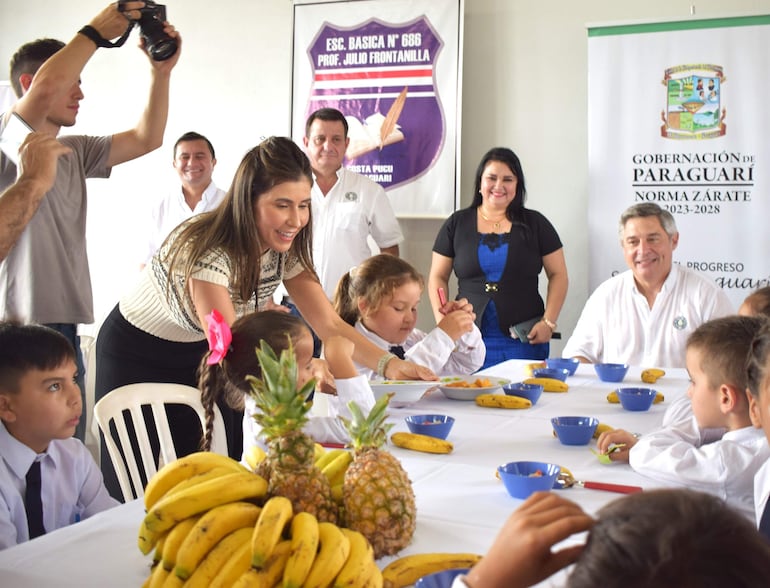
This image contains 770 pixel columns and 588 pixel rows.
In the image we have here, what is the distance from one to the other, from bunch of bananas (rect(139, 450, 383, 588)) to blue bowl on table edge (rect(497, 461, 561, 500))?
48 centimetres

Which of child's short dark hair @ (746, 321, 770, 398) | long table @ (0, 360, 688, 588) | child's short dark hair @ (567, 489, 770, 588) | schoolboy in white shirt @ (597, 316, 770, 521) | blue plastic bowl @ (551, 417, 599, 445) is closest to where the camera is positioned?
child's short dark hair @ (567, 489, 770, 588)

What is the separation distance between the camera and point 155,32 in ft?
8.49

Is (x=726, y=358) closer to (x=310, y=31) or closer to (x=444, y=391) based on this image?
(x=444, y=391)

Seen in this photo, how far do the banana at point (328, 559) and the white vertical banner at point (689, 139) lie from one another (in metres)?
3.77

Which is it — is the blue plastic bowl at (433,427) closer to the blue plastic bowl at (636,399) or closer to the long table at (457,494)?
the long table at (457,494)

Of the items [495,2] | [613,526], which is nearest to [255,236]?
[613,526]

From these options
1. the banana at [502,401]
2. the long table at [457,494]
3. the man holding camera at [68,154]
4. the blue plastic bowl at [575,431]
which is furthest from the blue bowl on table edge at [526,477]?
the man holding camera at [68,154]

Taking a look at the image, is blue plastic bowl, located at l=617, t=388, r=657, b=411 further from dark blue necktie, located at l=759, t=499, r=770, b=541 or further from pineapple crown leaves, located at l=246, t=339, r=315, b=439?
pineapple crown leaves, located at l=246, t=339, r=315, b=439

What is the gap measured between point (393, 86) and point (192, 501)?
441 cm

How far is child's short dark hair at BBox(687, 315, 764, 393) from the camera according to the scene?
1.80 metres

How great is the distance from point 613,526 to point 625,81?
426 cm

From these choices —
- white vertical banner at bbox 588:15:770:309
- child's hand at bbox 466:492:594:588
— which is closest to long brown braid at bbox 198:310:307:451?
child's hand at bbox 466:492:594:588

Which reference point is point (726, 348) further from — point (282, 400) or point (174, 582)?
point (174, 582)

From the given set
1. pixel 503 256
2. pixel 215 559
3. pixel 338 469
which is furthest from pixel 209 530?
pixel 503 256
